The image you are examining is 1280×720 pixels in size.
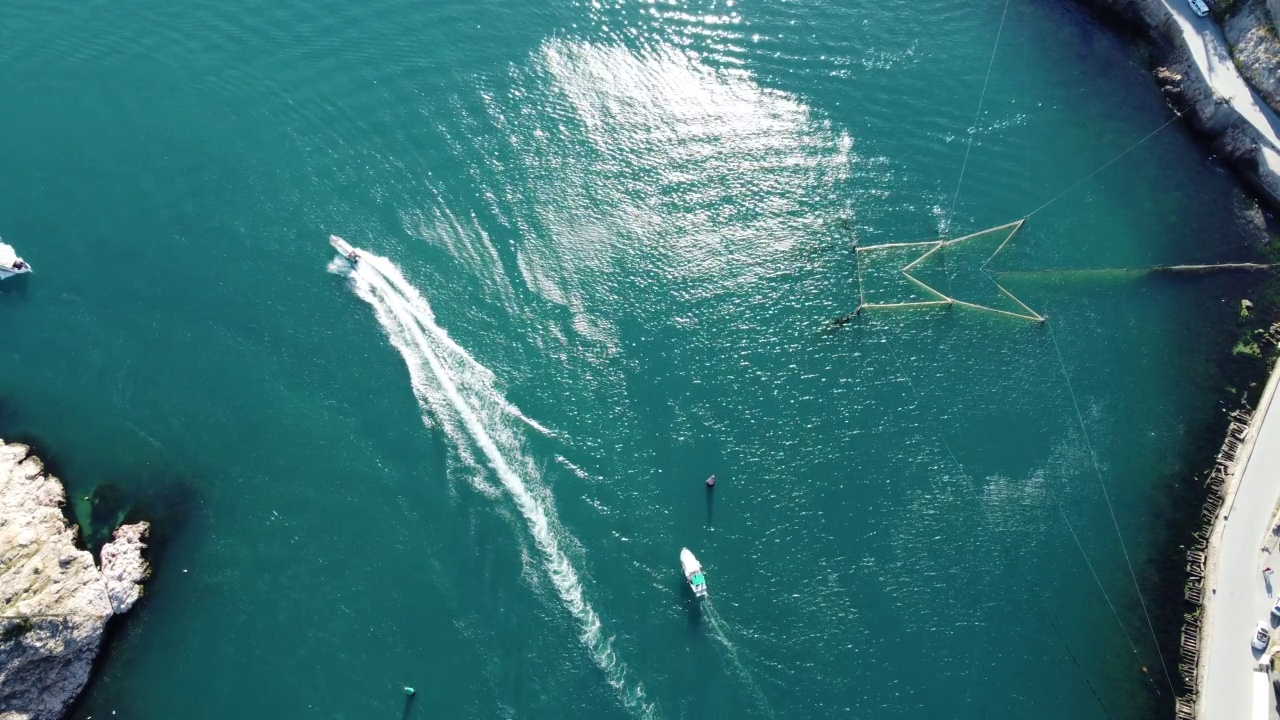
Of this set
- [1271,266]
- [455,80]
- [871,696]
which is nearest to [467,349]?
[455,80]

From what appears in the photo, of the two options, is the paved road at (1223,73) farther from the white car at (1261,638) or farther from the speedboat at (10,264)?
the speedboat at (10,264)

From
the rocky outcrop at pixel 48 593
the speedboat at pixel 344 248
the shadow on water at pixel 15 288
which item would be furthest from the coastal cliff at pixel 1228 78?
the shadow on water at pixel 15 288

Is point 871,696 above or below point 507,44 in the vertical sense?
below

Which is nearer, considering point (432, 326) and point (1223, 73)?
point (432, 326)

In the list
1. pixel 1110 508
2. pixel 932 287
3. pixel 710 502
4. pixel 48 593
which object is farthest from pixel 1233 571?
pixel 48 593

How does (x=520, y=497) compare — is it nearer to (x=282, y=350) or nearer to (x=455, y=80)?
(x=282, y=350)

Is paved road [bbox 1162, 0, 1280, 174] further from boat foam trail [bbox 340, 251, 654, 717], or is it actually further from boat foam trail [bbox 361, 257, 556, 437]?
boat foam trail [bbox 340, 251, 654, 717]

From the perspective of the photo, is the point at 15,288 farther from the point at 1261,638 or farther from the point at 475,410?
the point at 1261,638
